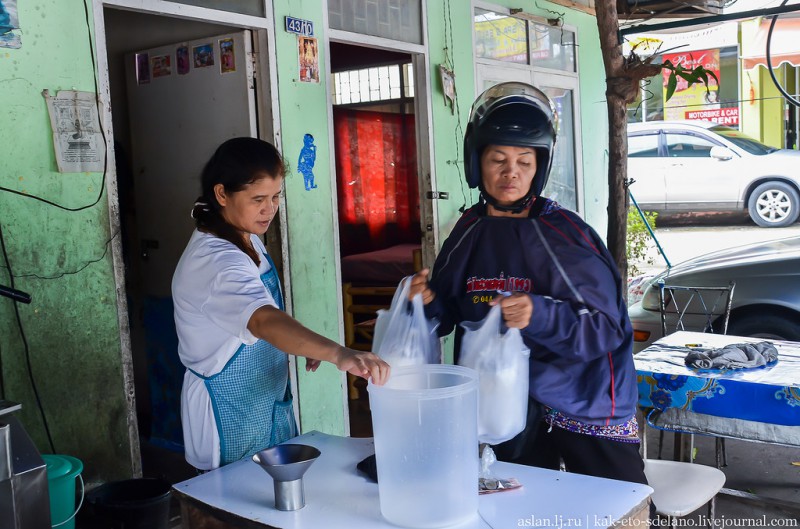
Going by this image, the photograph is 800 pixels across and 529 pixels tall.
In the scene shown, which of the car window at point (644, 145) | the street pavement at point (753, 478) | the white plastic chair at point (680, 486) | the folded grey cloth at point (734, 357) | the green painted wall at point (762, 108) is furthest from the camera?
the green painted wall at point (762, 108)

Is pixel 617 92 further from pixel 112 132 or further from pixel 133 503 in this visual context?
pixel 133 503

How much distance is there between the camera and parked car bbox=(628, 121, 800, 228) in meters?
12.3

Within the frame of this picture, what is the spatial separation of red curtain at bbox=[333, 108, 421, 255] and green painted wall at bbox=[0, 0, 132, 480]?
10.9 ft

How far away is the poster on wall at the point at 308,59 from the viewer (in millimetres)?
4566

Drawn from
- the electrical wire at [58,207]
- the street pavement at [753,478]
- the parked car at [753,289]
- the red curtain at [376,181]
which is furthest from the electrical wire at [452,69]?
the electrical wire at [58,207]

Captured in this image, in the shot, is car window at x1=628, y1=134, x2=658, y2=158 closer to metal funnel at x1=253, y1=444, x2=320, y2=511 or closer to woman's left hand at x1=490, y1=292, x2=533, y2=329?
woman's left hand at x1=490, y1=292, x2=533, y2=329

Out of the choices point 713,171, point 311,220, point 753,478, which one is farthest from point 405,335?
point 713,171

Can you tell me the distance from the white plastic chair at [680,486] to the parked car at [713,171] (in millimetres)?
9765

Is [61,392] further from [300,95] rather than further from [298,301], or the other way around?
[300,95]

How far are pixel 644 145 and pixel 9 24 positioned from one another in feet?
36.9

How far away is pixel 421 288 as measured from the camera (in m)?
2.51

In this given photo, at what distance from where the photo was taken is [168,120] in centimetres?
474

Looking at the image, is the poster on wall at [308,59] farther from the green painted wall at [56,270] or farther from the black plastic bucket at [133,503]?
the black plastic bucket at [133,503]

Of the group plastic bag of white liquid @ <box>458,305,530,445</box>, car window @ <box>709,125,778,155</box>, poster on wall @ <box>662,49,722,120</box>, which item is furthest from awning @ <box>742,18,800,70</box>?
plastic bag of white liquid @ <box>458,305,530,445</box>
